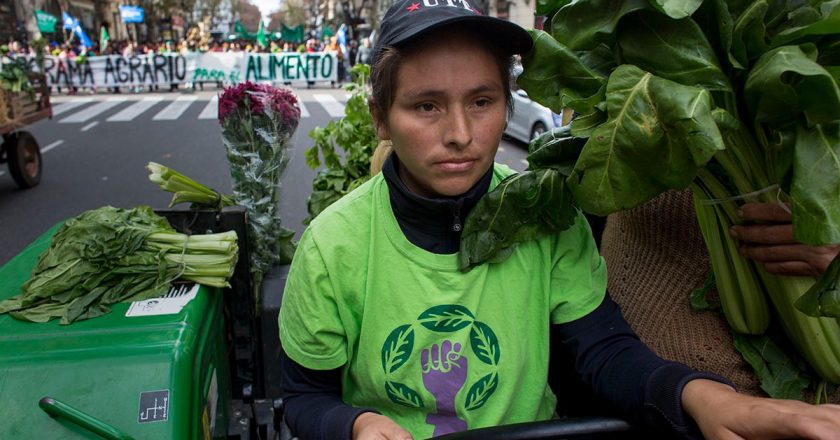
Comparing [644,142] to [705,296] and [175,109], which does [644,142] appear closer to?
[705,296]

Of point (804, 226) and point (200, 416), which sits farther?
point (200, 416)

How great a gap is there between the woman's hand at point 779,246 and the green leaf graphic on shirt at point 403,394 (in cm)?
79

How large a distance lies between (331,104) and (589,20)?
59.6 ft

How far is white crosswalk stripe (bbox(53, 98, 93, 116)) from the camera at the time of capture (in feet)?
58.2

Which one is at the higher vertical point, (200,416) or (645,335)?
(645,335)

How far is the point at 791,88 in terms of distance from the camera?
3.24 feet

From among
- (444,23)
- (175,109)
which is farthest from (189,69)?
(444,23)

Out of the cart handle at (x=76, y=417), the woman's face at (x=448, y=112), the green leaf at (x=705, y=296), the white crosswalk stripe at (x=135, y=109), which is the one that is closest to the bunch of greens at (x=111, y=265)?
the cart handle at (x=76, y=417)

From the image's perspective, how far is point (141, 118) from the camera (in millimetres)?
16328

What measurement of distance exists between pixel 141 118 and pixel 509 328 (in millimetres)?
16876

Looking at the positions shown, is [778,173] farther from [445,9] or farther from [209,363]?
[209,363]

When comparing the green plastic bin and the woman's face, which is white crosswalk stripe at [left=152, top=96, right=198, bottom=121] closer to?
the green plastic bin

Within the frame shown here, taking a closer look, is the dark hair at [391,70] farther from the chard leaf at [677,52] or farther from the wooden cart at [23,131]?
the wooden cart at [23,131]

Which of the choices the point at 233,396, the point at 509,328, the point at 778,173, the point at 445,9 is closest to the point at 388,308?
the point at 509,328
